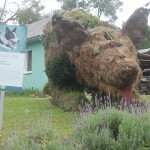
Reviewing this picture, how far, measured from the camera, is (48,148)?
6.11 metres

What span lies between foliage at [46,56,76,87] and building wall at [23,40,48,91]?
45.7 ft

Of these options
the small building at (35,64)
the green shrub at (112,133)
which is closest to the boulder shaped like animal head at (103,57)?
the green shrub at (112,133)

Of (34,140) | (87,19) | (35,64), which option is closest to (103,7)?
(35,64)

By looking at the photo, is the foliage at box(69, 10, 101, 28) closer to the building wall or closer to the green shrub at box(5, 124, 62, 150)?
the green shrub at box(5, 124, 62, 150)

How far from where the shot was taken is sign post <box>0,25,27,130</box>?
9.02 meters

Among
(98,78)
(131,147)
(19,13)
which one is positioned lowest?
(131,147)

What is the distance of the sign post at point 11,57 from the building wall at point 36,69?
18527 millimetres

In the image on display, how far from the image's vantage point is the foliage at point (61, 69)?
13602 mm

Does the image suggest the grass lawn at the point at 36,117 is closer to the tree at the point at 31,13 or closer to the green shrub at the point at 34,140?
the green shrub at the point at 34,140

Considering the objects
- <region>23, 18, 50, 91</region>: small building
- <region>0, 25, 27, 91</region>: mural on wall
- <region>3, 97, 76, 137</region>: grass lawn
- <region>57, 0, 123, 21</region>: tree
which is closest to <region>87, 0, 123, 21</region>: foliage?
<region>57, 0, 123, 21</region>: tree

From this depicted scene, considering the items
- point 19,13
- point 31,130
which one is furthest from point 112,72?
point 19,13

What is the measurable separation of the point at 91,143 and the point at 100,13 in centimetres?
5046

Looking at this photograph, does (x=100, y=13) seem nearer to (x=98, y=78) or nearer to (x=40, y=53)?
(x=40, y=53)

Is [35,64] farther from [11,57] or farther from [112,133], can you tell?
[112,133]
